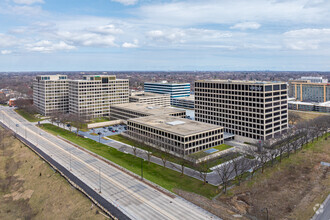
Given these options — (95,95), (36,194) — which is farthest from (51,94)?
(36,194)

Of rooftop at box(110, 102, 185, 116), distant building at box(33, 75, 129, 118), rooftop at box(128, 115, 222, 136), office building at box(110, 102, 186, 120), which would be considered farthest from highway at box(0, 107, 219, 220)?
distant building at box(33, 75, 129, 118)

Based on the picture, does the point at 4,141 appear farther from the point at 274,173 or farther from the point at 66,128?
the point at 274,173

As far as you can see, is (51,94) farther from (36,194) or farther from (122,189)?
(122,189)

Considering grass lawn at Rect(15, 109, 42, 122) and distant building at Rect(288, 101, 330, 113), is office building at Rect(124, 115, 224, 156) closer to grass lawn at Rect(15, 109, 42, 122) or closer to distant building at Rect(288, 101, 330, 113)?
grass lawn at Rect(15, 109, 42, 122)

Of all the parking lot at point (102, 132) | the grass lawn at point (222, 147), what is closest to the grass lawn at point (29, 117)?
the parking lot at point (102, 132)

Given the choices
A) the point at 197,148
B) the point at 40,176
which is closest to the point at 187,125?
the point at 197,148

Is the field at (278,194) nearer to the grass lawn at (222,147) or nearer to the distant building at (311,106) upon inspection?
the grass lawn at (222,147)
